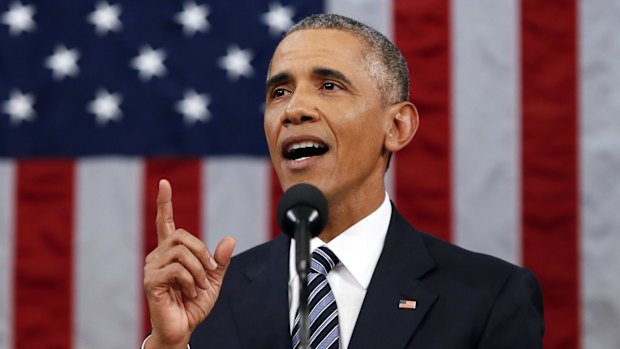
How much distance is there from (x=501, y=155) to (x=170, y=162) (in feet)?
3.26

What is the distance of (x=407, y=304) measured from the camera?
4.99 ft

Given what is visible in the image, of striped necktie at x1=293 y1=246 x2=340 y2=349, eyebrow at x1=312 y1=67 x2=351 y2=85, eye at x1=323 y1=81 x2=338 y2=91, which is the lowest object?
striped necktie at x1=293 y1=246 x2=340 y2=349

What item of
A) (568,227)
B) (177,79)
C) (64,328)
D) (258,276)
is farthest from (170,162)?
(568,227)

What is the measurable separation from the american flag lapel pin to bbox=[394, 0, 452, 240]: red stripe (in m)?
0.96

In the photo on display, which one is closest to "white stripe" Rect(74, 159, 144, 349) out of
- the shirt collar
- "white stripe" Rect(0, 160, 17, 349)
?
"white stripe" Rect(0, 160, 17, 349)

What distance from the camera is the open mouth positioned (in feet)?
5.08

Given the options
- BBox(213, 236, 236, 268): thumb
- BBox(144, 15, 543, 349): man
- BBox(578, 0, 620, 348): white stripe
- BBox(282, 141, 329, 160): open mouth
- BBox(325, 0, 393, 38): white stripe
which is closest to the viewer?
BBox(213, 236, 236, 268): thumb

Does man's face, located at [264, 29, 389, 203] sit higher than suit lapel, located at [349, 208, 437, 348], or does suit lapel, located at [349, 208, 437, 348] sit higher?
man's face, located at [264, 29, 389, 203]

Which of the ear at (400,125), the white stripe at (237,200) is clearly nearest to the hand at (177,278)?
the ear at (400,125)

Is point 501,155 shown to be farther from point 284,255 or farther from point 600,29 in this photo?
point 284,255

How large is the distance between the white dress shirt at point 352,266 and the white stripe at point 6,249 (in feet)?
3.87

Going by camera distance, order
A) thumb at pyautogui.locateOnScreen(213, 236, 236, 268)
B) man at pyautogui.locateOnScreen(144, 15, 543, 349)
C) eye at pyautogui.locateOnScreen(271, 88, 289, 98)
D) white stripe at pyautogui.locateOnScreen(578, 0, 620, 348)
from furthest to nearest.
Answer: white stripe at pyautogui.locateOnScreen(578, 0, 620, 348) → eye at pyautogui.locateOnScreen(271, 88, 289, 98) → man at pyautogui.locateOnScreen(144, 15, 543, 349) → thumb at pyautogui.locateOnScreen(213, 236, 236, 268)

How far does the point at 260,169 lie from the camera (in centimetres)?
251

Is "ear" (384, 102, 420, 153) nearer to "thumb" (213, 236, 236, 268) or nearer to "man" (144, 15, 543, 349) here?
"man" (144, 15, 543, 349)
